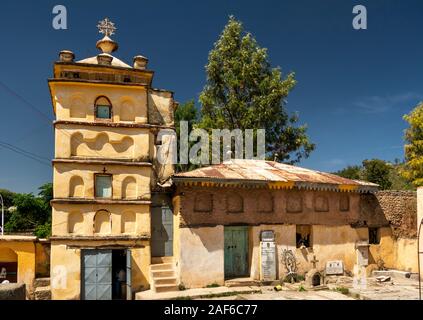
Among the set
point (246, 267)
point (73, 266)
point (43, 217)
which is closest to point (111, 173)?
point (73, 266)

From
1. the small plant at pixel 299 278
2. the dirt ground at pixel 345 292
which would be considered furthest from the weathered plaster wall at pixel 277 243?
the dirt ground at pixel 345 292

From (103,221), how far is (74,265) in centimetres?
253

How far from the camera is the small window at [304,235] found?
2002cm

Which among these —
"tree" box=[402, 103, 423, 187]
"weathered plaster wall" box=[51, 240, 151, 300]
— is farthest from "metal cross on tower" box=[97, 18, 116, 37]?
"tree" box=[402, 103, 423, 187]

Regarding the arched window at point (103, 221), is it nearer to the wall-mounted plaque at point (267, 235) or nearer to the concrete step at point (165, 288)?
the concrete step at point (165, 288)

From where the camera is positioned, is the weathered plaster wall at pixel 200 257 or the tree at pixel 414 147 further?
the tree at pixel 414 147

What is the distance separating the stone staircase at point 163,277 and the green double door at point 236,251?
2.79m

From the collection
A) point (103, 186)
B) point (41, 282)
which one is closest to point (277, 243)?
point (103, 186)

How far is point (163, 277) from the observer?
1809 centimetres

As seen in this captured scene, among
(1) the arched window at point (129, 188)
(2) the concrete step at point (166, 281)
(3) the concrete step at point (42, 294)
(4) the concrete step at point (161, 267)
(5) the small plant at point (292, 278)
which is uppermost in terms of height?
(1) the arched window at point (129, 188)

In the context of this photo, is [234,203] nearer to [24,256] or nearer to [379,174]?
[24,256]

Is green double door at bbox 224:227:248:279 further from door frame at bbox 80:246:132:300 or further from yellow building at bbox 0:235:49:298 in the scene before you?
yellow building at bbox 0:235:49:298

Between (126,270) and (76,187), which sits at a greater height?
(76,187)

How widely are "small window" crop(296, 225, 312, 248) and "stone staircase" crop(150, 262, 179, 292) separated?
685 centimetres
